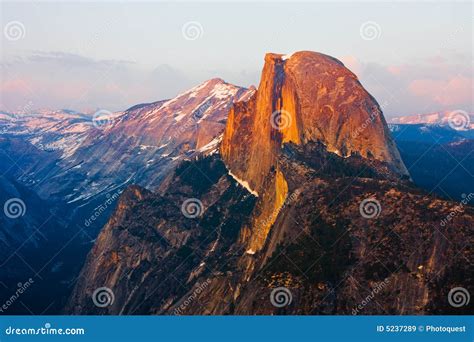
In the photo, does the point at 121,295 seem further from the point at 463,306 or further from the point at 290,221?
the point at 463,306

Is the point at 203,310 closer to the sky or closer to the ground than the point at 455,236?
closer to the ground

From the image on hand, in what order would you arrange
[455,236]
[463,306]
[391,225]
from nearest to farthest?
1. [463,306]
2. [455,236]
3. [391,225]

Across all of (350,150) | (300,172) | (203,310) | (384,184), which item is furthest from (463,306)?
(350,150)

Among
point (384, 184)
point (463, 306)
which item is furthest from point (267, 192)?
point (463, 306)

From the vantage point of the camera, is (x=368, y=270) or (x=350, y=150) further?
(x=350, y=150)

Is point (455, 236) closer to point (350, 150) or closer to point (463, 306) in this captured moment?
point (463, 306)

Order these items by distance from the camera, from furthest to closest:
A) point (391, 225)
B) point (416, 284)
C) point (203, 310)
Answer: point (203, 310), point (391, 225), point (416, 284)

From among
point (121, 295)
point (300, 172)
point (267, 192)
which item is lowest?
point (121, 295)
